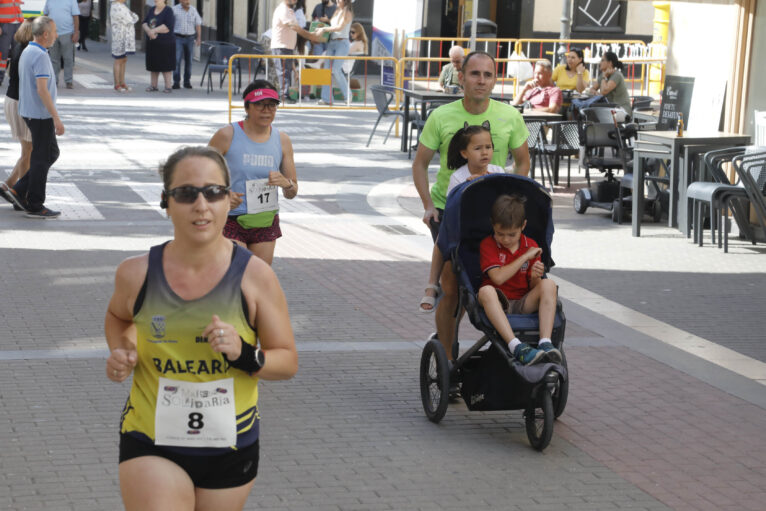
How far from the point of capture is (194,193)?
11.3 ft

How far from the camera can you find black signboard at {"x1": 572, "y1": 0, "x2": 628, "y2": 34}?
35.1 meters

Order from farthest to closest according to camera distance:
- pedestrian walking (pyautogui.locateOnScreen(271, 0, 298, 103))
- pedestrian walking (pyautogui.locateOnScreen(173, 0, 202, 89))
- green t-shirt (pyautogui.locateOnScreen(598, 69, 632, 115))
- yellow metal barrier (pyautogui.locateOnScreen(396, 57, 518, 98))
Result: pedestrian walking (pyautogui.locateOnScreen(173, 0, 202, 89)) → pedestrian walking (pyautogui.locateOnScreen(271, 0, 298, 103)) → yellow metal barrier (pyautogui.locateOnScreen(396, 57, 518, 98)) → green t-shirt (pyautogui.locateOnScreen(598, 69, 632, 115))

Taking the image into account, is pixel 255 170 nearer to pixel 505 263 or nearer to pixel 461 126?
pixel 461 126

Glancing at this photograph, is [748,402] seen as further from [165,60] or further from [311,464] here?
[165,60]

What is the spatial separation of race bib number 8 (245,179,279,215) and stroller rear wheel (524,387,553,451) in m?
2.19

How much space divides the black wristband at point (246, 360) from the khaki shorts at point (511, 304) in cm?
294

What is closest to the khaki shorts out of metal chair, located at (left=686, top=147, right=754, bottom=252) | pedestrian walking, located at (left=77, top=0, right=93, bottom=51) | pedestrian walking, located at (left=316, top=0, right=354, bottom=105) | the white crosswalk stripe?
metal chair, located at (left=686, top=147, right=754, bottom=252)

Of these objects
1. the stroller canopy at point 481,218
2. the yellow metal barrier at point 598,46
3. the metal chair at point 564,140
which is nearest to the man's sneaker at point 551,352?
the stroller canopy at point 481,218

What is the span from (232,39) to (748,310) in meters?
31.0

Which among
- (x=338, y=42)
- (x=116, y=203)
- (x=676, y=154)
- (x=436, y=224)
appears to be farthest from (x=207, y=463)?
(x=338, y=42)

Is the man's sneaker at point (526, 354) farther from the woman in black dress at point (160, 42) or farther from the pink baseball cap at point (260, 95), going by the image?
the woman in black dress at point (160, 42)

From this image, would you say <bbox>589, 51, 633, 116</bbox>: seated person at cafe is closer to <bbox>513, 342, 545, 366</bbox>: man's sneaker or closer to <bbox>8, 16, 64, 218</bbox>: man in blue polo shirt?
<bbox>8, 16, 64, 218</bbox>: man in blue polo shirt

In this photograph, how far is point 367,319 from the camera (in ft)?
28.8

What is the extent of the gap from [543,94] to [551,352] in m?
11.9
